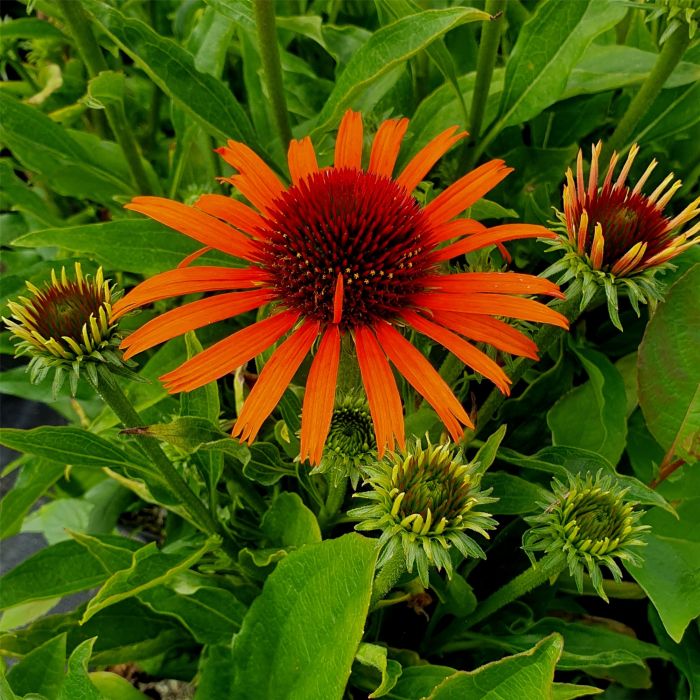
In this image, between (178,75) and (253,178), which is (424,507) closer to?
(253,178)

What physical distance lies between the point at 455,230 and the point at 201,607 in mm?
408

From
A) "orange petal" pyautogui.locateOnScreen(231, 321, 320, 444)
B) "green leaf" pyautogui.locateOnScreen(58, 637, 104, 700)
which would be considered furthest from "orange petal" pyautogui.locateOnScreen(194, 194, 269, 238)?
"green leaf" pyautogui.locateOnScreen(58, 637, 104, 700)

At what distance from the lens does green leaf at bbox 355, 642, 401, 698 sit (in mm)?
469

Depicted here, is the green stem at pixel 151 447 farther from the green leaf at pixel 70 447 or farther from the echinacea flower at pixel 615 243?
the echinacea flower at pixel 615 243

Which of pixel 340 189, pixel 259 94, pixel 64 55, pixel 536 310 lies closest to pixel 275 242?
pixel 340 189

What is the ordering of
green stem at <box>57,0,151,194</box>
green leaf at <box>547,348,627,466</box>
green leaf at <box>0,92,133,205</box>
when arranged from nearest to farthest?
1. green leaf at <box>547,348,627,466</box>
2. green stem at <box>57,0,151,194</box>
3. green leaf at <box>0,92,133,205</box>

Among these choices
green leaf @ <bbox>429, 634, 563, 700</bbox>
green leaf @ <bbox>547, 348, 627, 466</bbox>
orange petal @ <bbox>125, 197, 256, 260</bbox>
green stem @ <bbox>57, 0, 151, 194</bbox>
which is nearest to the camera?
green leaf @ <bbox>429, 634, 563, 700</bbox>

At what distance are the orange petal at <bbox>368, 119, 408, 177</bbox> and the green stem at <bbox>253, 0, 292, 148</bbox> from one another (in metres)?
0.15

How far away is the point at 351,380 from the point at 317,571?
5.5 inches

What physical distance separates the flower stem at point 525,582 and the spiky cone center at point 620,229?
7.4 inches

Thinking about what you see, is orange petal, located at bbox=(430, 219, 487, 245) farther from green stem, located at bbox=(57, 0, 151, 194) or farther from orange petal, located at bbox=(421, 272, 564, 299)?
green stem, located at bbox=(57, 0, 151, 194)

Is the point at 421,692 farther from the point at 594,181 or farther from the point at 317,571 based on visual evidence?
the point at 594,181

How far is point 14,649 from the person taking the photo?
69cm

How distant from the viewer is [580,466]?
1.81 feet
